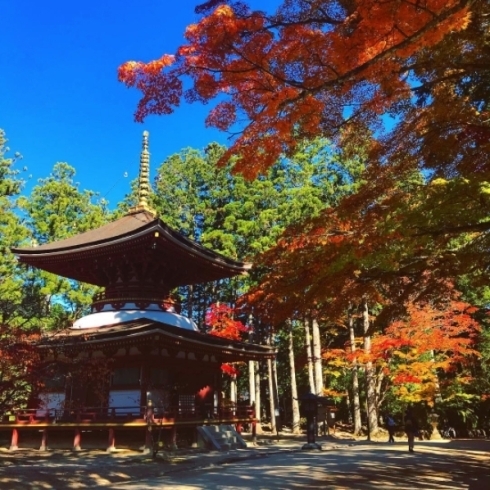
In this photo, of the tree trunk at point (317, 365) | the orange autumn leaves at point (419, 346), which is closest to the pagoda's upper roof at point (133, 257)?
the orange autumn leaves at point (419, 346)

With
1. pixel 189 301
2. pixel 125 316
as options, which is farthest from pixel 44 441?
pixel 189 301

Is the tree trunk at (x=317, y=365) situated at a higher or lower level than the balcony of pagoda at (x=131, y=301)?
lower

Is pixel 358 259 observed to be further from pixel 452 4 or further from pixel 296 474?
pixel 296 474

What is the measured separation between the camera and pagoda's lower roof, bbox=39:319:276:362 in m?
14.8

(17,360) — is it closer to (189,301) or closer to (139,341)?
(139,341)

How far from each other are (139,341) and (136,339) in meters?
0.16

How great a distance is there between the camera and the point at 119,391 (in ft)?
54.8

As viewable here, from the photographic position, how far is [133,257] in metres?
18.0

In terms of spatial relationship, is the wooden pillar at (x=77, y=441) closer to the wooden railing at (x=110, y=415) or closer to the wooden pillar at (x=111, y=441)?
the wooden railing at (x=110, y=415)

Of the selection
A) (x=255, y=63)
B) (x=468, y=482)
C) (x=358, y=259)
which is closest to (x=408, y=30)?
(x=255, y=63)

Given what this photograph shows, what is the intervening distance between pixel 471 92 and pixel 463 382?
843 inches

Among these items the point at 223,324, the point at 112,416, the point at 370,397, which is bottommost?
the point at 112,416

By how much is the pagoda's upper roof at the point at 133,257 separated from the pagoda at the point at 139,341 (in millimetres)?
38

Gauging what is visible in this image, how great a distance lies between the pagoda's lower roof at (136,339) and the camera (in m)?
14.8
